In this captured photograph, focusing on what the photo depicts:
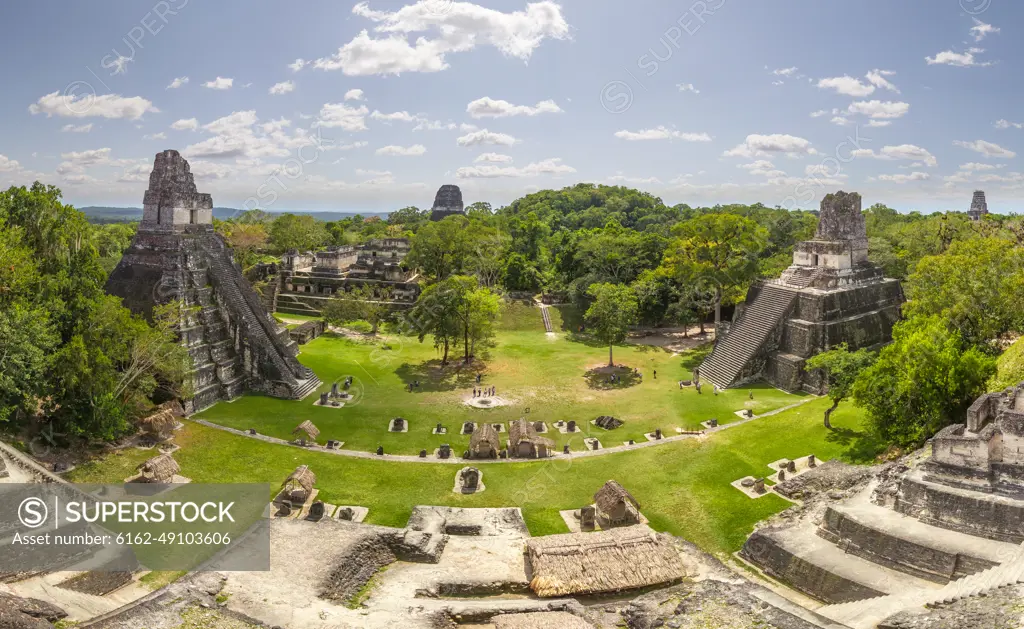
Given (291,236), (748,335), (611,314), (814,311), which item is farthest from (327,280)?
(814,311)

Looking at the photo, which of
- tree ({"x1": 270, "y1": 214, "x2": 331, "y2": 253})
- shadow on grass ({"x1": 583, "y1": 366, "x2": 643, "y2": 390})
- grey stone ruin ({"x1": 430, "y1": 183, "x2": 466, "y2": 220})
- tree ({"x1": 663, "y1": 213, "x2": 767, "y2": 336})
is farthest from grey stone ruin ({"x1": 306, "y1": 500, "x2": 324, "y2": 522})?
grey stone ruin ({"x1": 430, "y1": 183, "x2": 466, "y2": 220})

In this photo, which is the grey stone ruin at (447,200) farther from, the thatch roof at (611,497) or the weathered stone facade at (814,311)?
the thatch roof at (611,497)

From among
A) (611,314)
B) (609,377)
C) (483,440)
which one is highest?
(611,314)

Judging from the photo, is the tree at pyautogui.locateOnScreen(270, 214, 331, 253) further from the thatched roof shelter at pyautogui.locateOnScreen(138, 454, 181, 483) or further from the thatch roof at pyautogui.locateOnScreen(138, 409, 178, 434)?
the thatched roof shelter at pyautogui.locateOnScreen(138, 454, 181, 483)

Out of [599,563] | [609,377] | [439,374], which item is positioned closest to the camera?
[599,563]

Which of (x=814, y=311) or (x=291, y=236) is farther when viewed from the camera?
(x=291, y=236)

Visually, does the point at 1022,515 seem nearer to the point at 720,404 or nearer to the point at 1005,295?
the point at 1005,295

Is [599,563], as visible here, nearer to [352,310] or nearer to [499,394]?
[499,394]

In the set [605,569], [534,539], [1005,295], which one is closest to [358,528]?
[534,539]
